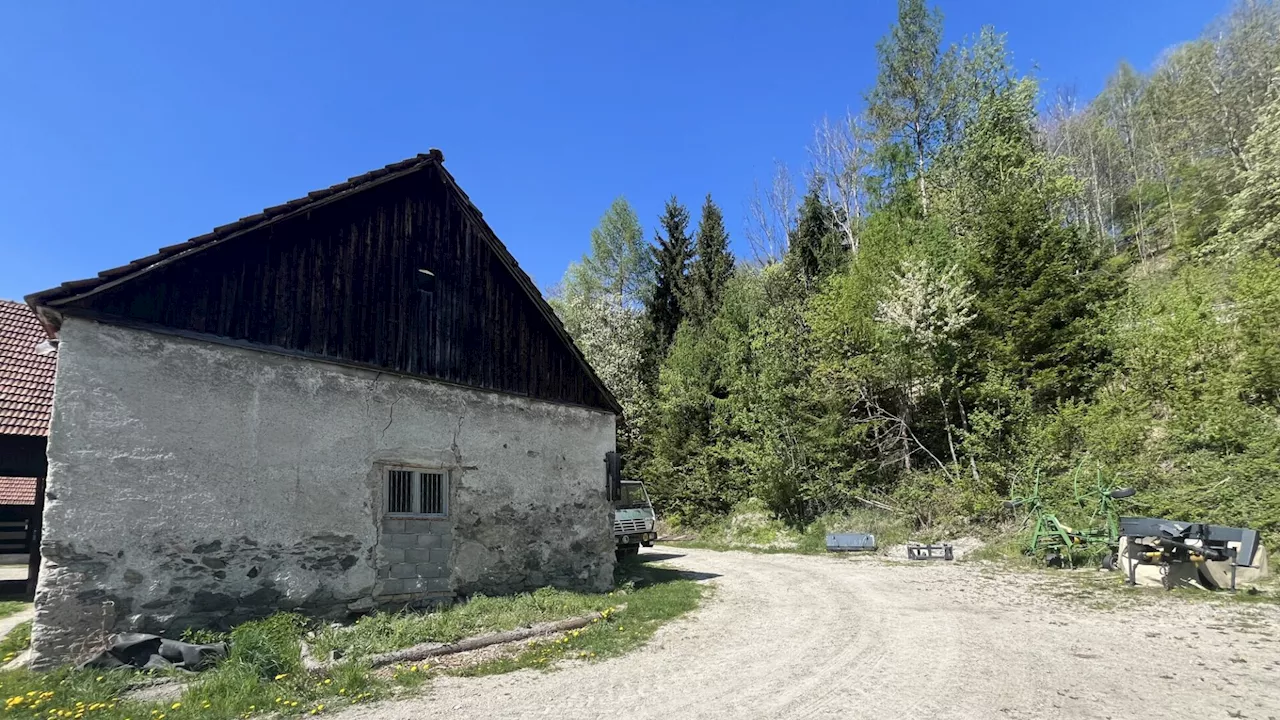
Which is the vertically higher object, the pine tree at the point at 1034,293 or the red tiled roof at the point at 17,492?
the pine tree at the point at 1034,293

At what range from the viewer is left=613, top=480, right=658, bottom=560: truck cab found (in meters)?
17.7

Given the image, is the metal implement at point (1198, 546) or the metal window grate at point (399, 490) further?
the metal implement at point (1198, 546)

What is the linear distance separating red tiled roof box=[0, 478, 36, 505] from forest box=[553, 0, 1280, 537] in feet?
74.7

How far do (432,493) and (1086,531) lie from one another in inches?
563

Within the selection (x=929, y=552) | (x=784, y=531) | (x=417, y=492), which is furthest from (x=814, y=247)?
(x=417, y=492)

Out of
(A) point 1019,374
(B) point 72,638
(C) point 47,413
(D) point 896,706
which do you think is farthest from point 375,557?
(A) point 1019,374

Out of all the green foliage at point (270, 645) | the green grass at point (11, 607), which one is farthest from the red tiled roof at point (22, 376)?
the green foliage at point (270, 645)

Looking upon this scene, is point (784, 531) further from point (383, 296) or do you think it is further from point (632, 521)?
point (383, 296)

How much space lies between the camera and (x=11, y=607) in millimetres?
12062

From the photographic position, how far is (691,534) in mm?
26859

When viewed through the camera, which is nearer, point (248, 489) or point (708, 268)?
point (248, 489)

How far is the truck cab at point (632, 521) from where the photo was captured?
58.2 feet

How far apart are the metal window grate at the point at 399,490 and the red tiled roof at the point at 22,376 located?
24.8 ft

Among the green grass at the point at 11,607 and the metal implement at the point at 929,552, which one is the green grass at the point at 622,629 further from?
the green grass at the point at 11,607
